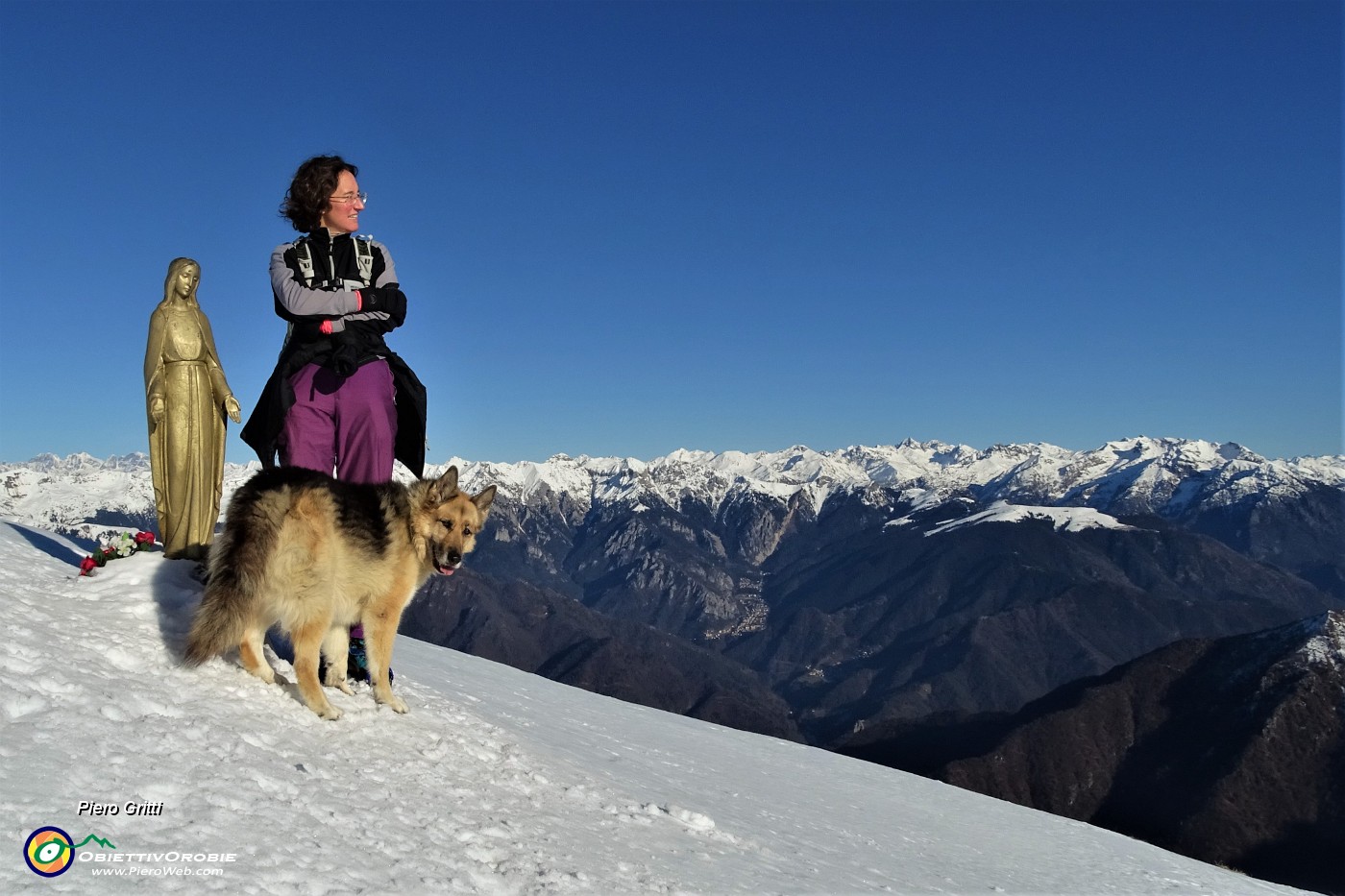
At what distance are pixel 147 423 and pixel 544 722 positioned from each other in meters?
6.36

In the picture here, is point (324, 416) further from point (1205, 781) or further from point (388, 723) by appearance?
point (1205, 781)

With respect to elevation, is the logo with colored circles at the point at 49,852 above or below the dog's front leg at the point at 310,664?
below

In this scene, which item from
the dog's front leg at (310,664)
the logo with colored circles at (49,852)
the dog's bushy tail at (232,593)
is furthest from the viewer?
the dog's front leg at (310,664)

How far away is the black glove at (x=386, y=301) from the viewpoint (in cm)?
835

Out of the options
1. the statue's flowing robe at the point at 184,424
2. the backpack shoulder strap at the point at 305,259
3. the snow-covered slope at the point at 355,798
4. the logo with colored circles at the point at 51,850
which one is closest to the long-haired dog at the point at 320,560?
the snow-covered slope at the point at 355,798

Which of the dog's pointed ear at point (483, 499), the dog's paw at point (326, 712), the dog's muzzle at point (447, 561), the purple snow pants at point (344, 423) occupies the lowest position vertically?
the dog's paw at point (326, 712)

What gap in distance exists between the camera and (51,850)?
4.66 meters

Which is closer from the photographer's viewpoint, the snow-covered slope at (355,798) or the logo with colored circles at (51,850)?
the logo with colored circles at (51,850)

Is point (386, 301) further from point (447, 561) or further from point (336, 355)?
point (447, 561)

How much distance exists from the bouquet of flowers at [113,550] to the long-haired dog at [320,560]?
120 inches

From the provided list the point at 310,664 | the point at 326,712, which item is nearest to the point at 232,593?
the point at 310,664

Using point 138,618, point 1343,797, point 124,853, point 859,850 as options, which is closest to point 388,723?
point 138,618

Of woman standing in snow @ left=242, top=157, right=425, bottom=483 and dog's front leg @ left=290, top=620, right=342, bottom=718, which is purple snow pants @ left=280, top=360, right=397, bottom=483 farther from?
dog's front leg @ left=290, top=620, right=342, bottom=718

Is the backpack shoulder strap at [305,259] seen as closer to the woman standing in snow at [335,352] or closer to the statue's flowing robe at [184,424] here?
the woman standing in snow at [335,352]
